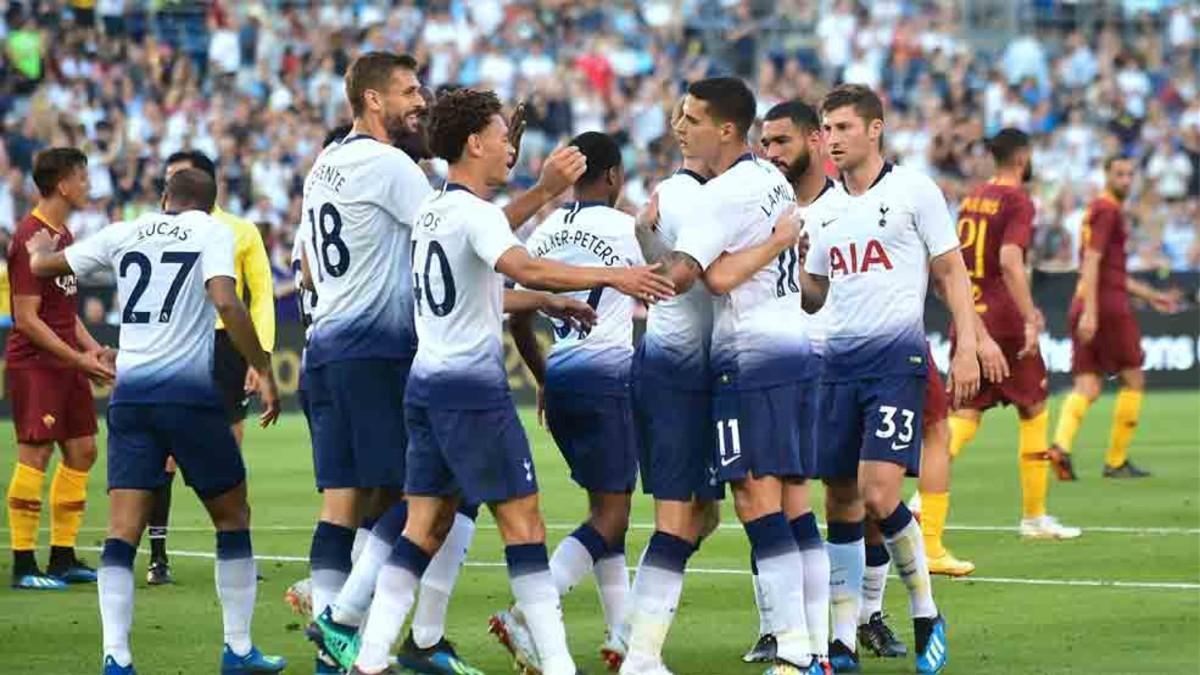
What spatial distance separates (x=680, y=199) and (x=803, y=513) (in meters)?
1.57

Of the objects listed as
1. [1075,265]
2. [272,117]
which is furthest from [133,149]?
[1075,265]

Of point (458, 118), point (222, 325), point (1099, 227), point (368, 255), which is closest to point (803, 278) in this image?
point (368, 255)

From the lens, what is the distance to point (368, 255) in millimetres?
10672

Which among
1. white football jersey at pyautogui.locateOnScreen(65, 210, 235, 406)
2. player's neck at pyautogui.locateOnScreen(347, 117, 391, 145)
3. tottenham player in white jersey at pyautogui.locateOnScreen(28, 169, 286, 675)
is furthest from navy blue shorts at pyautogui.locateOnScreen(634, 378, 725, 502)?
white football jersey at pyautogui.locateOnScreen(65, 210, 235, 406)

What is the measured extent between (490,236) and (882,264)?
2.49m

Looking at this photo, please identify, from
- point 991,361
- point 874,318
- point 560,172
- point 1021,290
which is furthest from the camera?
point 1021,290

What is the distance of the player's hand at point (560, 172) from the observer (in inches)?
390

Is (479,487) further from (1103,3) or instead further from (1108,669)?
(1103,3)

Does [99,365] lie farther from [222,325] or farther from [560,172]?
[560,172]

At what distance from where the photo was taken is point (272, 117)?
33.5 metres

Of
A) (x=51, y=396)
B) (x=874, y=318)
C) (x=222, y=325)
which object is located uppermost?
(x=874, y=318)

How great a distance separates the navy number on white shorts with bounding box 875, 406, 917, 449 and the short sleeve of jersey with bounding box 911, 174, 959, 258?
0.74 m

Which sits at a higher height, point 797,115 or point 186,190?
point 797,115

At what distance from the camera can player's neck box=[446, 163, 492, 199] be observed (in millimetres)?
9953
